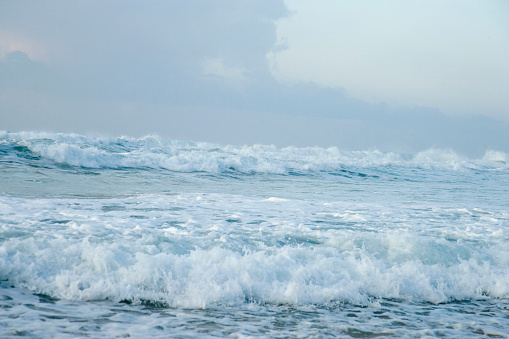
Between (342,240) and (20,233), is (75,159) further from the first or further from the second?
(342,240)

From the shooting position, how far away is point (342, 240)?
22.2ft

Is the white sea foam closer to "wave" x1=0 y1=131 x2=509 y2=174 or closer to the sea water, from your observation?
the sea water

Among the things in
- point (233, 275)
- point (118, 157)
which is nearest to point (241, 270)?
point (233, 275)

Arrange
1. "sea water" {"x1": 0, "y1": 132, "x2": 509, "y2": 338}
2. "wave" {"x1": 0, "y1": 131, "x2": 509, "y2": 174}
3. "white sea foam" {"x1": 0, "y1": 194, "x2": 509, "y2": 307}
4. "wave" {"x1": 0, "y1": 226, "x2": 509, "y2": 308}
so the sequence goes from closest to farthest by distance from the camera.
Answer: "sea water" {"x1": 0, "y1": 132, "x2": 509, "y2": 338} < "wave" {"x1": 0, "y1": 226, "x2": 509, "y2": 308} < "white sea foam" {"x1": 0, "y1": 194, "x2": 509, "y2": 307} < "wave" {"x1": 0, "y1": 131, "x2": 509, "y2": 174}

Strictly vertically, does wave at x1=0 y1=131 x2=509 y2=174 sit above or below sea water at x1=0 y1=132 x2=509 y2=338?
above

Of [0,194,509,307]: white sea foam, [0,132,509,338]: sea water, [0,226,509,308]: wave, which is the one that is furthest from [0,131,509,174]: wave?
[0,226,509,308]: wave

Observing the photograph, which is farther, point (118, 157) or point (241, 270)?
point (118, 157)

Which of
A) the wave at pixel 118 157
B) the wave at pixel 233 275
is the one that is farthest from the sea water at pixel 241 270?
the wave at pixel 118 157

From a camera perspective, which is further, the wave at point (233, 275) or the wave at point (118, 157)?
the wave at point (118, 157)

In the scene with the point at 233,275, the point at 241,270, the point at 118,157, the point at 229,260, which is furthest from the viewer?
the point at 118,157

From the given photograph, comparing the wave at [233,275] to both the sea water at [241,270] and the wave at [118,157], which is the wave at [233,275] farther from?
the wave at [118,157]

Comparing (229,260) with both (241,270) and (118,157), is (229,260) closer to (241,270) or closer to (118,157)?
(241,270)

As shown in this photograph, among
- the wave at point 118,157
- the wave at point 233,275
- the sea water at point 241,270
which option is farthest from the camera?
the wave at point 118,157

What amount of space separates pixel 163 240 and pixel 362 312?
9.90ft
